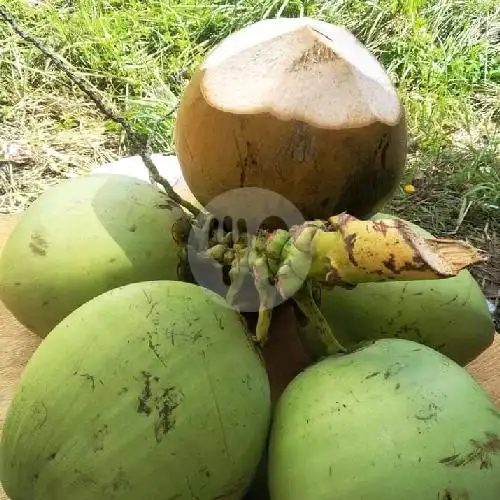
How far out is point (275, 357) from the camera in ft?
3.07

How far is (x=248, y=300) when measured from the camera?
2.72 ft

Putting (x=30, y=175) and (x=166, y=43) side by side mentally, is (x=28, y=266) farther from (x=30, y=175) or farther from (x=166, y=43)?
(x=166, y=43)

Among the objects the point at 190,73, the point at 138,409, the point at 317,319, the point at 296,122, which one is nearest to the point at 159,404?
the point at 138,409

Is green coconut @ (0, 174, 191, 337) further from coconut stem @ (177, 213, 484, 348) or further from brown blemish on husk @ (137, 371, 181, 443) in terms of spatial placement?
brown blemish on husk @ (137, 371, 181, 443)

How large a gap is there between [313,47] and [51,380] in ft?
1.48

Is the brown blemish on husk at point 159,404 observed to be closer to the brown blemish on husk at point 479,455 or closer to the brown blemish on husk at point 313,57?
the brown blemish on husk at point 479,455

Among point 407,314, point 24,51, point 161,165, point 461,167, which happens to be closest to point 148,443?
point 407,314

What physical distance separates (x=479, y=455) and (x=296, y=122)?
0.37 meters

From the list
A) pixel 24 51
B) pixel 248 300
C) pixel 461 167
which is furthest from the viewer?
pixel 24 51

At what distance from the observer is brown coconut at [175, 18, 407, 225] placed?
0.82m

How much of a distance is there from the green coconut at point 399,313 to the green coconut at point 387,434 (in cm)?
14

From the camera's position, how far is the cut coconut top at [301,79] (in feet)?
2.70

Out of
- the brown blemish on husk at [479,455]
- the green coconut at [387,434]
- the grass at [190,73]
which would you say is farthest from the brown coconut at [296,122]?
the grass at [190,73]

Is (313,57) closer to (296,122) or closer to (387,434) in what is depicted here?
(296,122)
